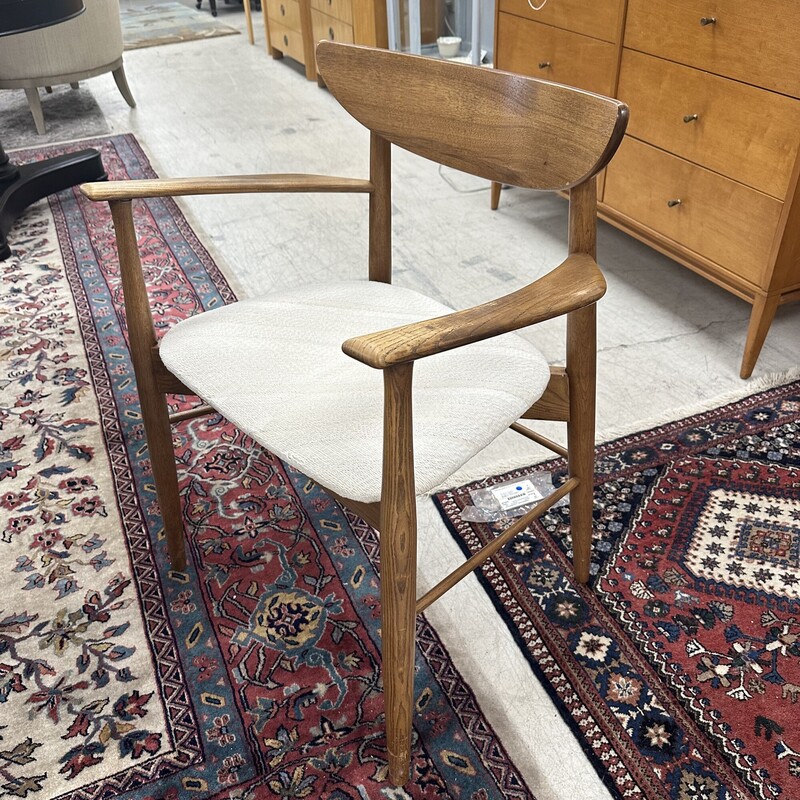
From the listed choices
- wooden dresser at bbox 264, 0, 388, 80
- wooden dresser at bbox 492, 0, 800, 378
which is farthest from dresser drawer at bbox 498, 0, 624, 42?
wooden dresser at bbox 264, 0, 388, 80

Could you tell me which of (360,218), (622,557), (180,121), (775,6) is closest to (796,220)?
(775,6)

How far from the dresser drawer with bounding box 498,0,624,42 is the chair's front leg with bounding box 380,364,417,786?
165cm

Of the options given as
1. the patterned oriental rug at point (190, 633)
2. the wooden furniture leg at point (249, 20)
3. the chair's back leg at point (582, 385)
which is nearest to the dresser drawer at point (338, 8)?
the wooden furniture leg at point (249, 20)

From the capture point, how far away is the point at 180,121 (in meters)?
3.86

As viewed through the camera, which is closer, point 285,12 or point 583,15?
point 583,15

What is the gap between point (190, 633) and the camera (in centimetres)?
130

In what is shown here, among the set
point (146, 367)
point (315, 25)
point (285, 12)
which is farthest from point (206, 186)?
point (285, 12)

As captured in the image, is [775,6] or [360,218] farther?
[360,218]

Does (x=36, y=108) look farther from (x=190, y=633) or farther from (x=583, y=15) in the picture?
(x=190, y=633)

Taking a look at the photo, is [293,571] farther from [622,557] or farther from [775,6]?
[775,6]

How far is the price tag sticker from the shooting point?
5.07 ft

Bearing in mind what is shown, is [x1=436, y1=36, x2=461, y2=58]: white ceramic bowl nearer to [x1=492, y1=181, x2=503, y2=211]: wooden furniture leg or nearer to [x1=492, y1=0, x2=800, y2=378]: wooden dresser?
[x1=492, y1=181, x2=503, y2=211]: wooden furniture leg

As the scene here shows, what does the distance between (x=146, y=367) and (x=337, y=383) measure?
322 millimetres

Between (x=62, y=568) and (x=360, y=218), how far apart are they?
5.78 ft
